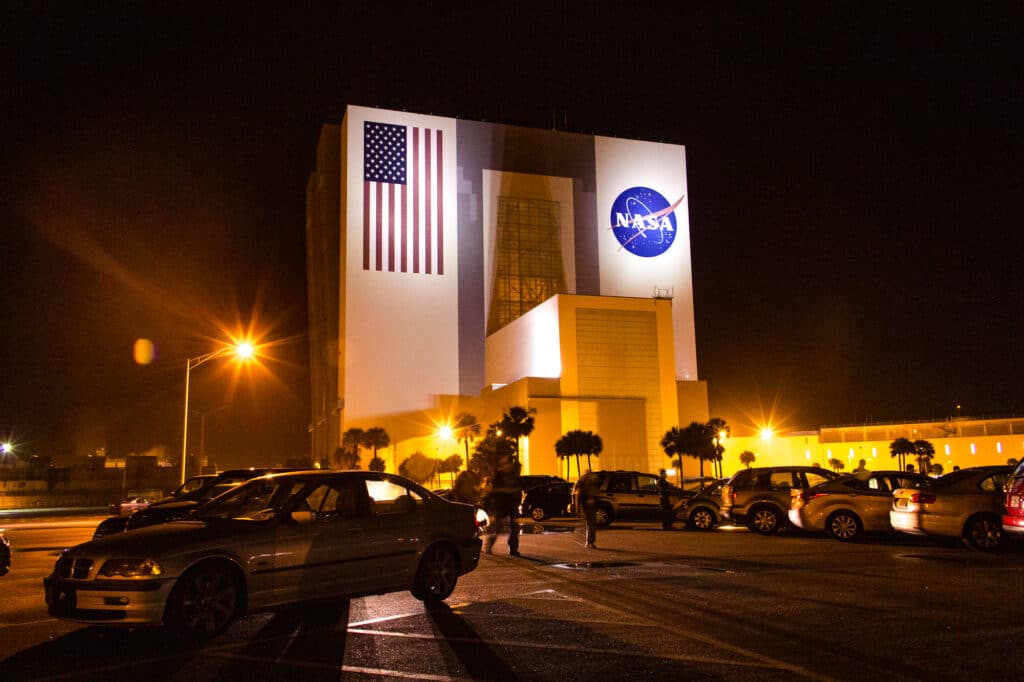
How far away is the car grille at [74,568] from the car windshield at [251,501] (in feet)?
3.82

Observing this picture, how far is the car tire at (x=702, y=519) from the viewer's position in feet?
66.1

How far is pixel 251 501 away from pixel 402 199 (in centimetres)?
6713

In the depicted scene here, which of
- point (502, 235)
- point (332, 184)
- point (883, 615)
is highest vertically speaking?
point (332, 184)

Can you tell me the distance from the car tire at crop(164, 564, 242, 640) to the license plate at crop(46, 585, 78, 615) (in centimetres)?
80

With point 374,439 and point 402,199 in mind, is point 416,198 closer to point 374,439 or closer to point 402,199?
point 402,199

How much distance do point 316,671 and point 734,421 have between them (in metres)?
88.3

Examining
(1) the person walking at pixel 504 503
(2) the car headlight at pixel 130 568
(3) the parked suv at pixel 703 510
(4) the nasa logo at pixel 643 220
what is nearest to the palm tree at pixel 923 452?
(4) the nasa logo at pixel 643 220

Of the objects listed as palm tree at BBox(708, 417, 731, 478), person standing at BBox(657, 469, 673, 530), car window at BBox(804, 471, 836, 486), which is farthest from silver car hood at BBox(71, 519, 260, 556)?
palm tree at BBox(708, 417, 731, 478)

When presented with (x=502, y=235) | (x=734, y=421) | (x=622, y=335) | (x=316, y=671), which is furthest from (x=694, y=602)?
(x=734, y=421)

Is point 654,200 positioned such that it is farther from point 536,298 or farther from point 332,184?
point 332,184

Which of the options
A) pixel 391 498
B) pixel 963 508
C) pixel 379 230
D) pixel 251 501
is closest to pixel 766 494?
pixel 963 508

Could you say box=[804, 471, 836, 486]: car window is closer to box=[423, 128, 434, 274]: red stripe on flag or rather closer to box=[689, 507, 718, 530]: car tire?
box=[689, 507, 718, 530]: car tire

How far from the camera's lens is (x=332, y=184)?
89875mm

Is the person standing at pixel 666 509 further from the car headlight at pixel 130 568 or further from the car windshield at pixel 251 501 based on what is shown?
the car headlight at pixel 130 568
